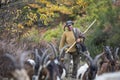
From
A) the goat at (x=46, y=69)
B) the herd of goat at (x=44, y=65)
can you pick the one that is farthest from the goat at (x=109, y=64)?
the goat at (x=46, y=69)

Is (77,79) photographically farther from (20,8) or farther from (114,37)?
(20,8)

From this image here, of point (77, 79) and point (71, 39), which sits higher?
point (71, 39)

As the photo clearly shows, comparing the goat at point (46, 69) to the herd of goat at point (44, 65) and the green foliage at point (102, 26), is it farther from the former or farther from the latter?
the green foliage at point (102, 26)

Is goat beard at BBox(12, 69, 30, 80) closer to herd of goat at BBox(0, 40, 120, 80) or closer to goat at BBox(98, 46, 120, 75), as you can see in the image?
herd of goat at BBox(0, 40, 120, 80)

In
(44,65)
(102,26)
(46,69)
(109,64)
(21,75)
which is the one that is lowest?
(102,26)

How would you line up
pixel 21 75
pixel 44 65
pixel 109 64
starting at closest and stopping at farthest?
pixel 21 75 < pixel 44 65 < pixel 109 64

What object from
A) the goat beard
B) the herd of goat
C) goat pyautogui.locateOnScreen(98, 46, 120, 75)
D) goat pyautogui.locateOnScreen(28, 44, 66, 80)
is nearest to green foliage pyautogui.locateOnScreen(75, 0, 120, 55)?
the herd of goat

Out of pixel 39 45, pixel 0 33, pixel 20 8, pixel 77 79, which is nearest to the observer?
pixel 77 79

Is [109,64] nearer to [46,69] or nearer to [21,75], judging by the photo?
[46,69]

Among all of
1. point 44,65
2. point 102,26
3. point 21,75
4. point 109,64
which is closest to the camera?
point 21,75

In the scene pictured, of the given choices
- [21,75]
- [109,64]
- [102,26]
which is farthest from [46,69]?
[102,26]

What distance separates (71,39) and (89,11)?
11176 mm

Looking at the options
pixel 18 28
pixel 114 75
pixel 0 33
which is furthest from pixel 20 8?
pixel 114 75

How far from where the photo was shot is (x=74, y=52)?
18938mm
